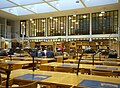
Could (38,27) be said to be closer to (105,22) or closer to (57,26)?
(57,26)

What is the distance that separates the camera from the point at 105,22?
13.6 m

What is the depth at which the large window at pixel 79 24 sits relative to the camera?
14.2 meters

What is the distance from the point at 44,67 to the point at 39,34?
39.1 feet

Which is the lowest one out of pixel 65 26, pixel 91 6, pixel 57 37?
pixel 57 37

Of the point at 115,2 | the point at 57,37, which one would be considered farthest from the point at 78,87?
the point at 57,37

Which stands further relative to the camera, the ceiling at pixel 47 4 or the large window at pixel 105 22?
the large window at pixel 105 22

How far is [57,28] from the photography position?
15.7 m

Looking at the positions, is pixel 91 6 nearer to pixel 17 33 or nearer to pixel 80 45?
pixel 80 45

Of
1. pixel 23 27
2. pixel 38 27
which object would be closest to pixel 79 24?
pixel 38 27

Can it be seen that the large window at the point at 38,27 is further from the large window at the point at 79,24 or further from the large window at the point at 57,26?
the large window at the point at 79,24

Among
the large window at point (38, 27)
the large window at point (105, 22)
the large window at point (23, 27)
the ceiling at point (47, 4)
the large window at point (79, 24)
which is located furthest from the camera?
the large window at point (23, 27)

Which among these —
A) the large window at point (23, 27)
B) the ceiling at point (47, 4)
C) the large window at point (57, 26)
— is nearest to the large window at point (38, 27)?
the large window at point (57, 26)

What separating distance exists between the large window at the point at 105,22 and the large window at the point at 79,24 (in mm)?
643

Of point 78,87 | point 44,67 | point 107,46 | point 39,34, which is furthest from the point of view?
point 39,34
